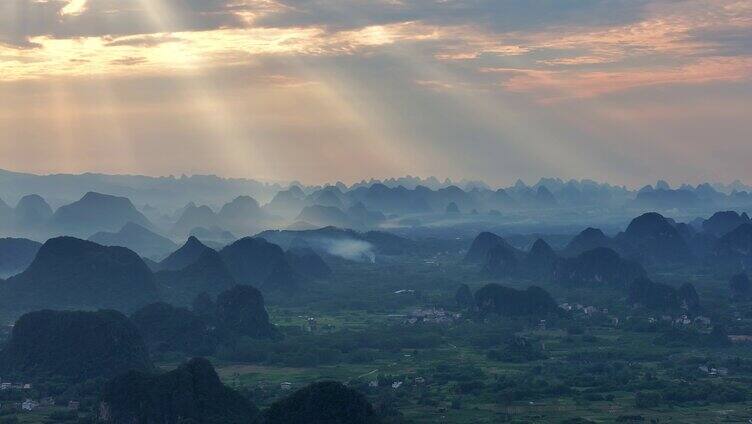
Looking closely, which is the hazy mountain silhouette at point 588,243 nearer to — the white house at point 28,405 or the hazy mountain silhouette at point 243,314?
the hazy mountain silhouette at point 243,314

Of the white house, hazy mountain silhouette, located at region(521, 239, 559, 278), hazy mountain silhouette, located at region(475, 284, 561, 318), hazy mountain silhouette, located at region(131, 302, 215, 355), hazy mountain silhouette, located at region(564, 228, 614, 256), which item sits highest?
the white house

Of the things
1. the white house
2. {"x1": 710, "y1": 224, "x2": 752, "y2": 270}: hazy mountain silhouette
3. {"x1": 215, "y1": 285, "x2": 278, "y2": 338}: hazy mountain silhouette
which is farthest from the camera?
{"x1": 710, "y1": 224, "x2": 752, "y2": 270}: hazy mountain silhouette

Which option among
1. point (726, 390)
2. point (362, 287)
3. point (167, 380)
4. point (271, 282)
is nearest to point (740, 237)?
point (362, 287)

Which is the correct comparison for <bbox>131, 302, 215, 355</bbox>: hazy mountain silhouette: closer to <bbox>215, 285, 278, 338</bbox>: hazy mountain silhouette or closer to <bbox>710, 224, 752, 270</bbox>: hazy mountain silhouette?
<bbox>215, 285, 278, 338</bbox>: hazy mountain silhouette

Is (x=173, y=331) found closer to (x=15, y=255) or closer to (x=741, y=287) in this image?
(x=15, y=255)

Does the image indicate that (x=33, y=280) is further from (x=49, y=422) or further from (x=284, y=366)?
(x=49, y=422)

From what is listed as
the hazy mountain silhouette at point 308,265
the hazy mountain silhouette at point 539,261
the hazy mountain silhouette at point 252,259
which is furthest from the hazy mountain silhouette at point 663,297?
the hazy mountain silhouette at point 308,265

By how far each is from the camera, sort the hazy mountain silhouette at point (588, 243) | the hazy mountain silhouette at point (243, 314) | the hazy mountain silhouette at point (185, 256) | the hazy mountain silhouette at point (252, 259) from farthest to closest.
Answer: the hazy mountain silhouette at point (588, 243) < the hazy mountain silhouette at point (185, 256) < the hazy mountain silhouette at point (252, 259) < the hazy mountain silhouette at point (243, 314)

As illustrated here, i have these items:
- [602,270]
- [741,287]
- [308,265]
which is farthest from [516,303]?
[308,265]

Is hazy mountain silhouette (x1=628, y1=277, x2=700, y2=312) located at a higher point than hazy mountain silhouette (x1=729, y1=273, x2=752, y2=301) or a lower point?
higher

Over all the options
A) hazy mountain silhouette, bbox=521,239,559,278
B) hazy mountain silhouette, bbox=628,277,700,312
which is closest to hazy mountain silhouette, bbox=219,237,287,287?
hazy mountain silhouette, bbox=521,239,559,278

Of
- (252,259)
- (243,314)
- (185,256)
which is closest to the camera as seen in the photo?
(243,314)

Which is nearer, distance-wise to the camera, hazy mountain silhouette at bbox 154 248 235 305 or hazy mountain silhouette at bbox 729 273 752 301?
hazy mountain silhouette at bbox 729 273 752 301
